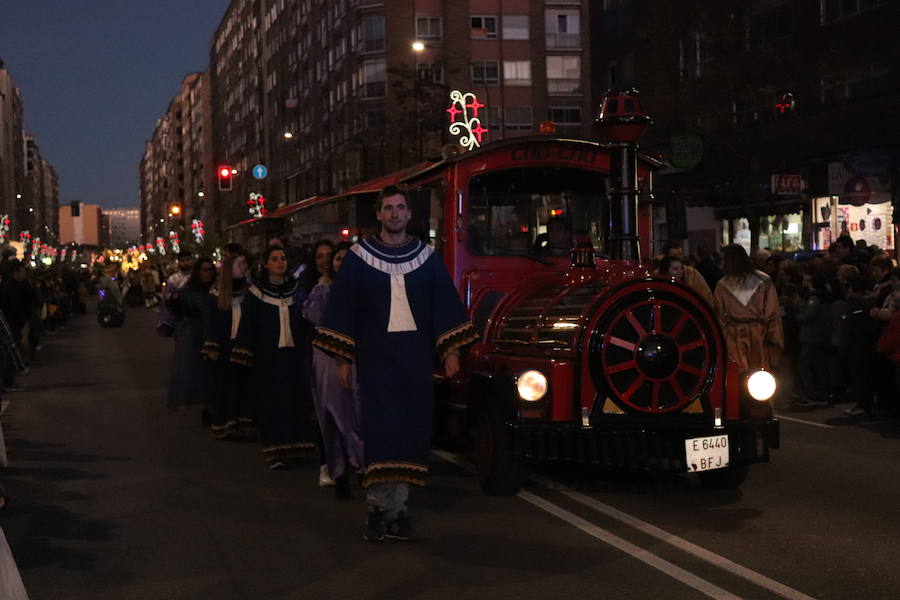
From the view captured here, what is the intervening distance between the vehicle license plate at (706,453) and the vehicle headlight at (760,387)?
0.47 m

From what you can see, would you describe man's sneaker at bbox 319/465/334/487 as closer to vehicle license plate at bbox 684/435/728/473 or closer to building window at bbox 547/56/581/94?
vehicle license plate at bbox 684/435/728/473

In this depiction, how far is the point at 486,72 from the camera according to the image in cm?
7381

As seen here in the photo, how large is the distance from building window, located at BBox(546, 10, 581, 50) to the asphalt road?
6591cm

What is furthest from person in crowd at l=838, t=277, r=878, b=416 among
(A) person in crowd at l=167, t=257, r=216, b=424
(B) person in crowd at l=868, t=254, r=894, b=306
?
(A) person in crowd at l=167, t=257, r=216, b=424

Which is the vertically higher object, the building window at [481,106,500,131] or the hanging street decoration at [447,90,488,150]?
the building window at [481,106,500,131]

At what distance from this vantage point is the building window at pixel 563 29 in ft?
248

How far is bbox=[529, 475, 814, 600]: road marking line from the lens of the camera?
595 cm

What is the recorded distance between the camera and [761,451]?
840cm

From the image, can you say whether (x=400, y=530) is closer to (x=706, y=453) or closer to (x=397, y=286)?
(x=397, y=286)

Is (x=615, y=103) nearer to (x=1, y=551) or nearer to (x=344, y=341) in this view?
(x=344, y=341)

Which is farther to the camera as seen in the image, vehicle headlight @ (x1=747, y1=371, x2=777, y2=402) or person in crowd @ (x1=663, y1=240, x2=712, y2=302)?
person in crowd @ (x1=663, y1=240, x2=712, y2=302)

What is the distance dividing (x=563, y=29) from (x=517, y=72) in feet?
13.1

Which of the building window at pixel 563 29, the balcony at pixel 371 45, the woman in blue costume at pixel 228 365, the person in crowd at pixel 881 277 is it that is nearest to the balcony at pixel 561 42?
the building window at pixel 563 29

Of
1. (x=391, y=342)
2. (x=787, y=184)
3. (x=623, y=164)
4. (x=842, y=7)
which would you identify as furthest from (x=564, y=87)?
(x=391, y=342)
